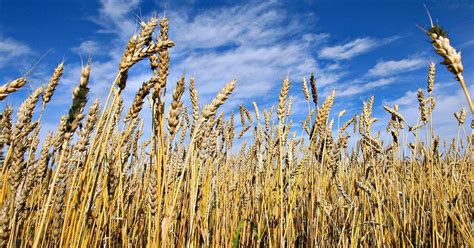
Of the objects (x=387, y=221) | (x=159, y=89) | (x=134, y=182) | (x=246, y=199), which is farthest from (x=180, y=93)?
(x=387, y=221)

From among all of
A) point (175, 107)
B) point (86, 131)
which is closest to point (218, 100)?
point (175, 107)

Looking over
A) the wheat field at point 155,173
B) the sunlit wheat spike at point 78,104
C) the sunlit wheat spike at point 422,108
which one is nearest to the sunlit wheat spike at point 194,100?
the wheat field at point 155,173

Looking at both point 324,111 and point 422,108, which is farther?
point 422,108

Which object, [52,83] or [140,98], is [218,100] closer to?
[140,98]

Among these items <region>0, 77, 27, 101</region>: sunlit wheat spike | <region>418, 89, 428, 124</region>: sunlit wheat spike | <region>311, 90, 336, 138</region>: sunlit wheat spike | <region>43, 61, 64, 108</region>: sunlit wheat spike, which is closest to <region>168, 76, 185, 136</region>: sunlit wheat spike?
<region>0, 77, 27, 101</region>: sunlit wheat spike

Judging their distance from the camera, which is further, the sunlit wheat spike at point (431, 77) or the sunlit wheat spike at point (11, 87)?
the sunlit wheat spike at point (431, 77)

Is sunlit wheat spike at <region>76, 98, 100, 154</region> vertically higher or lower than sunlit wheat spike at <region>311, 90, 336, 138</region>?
lower

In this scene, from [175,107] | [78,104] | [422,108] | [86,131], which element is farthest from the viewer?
[422,108]

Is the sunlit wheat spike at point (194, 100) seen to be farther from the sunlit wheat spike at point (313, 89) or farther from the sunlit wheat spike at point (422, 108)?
the sunlit wheat spike at point (422, 108)

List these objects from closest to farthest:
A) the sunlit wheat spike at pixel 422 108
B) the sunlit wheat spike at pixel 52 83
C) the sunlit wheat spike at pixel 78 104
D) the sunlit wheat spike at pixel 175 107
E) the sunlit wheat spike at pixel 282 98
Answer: the sunlit wheat spike at pixel 78 104
the sunlit wheat spike at pixel 175 107
the sunlit wheat spike at pixel 52 83
the sunlit wheat spike at pixel 282 98
the sunlit wheat spike at pixel 422 108

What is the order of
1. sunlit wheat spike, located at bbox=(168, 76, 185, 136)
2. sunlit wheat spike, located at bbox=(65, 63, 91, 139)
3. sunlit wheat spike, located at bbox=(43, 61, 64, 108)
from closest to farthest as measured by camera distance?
sunlit wheat spike, located at bbox=(65, 63, 91, 139) → sunlit wheat spike, located at bbox=(168, 76, 185, 136) → sunlit wheat spike, located at bbox=(43, 61, 64, 108)

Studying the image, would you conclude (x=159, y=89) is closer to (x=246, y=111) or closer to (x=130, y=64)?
(x=130, y=64)

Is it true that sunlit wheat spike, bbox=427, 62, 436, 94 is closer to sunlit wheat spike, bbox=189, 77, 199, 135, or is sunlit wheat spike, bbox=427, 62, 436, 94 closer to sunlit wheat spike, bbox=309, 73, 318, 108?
sunlit wheat spike, bbox=309, 73, 318, 108

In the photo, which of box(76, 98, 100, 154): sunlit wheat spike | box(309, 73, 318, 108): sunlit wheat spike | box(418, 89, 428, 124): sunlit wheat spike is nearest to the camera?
box(76, 98, 100, 154): sunlit wheat spike
